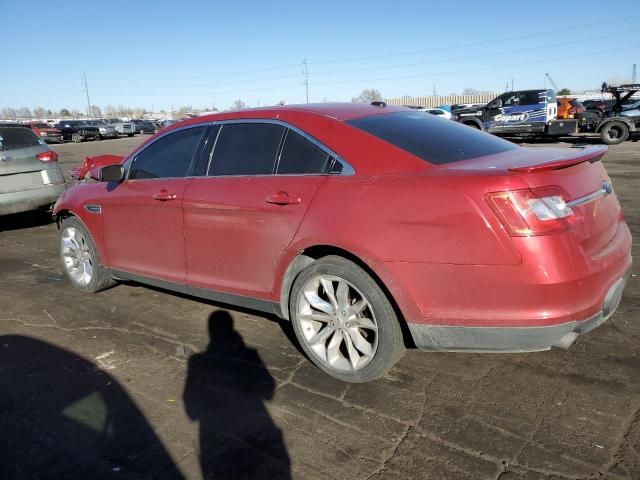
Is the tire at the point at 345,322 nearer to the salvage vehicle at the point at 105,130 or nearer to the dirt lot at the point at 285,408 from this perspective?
the dirt lot at the point at 285,408

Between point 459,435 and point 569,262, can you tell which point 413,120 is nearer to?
point 569,262

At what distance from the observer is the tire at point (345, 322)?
9.73 feet

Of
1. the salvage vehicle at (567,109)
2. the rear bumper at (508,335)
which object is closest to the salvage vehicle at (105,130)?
the salvage vehicle at (567,109)

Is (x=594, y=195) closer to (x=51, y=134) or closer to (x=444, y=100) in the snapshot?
(x=51, y=134)

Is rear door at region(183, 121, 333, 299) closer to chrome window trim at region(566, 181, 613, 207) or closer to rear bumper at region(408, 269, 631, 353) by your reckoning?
rear bumper at region(408, 269, 631, 353)

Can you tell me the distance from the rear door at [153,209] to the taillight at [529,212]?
91.9 inches

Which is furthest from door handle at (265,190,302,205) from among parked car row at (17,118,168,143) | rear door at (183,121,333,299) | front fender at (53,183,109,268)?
parked car row at (17,118,168,143)

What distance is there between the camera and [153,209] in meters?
4.14

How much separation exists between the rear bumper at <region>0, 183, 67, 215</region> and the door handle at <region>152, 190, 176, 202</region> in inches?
183

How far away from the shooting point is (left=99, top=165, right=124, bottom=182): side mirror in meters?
4.42

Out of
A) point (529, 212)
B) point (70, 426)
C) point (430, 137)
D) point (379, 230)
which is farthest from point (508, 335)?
point (70, 426)

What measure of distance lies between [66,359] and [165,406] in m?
1.09

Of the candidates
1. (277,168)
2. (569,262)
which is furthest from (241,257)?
(569,262)

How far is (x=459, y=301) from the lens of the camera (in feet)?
8.93
